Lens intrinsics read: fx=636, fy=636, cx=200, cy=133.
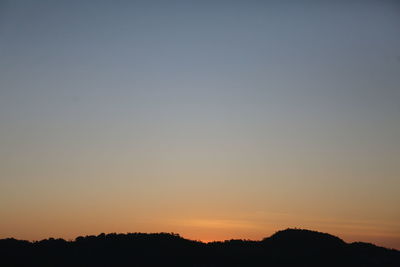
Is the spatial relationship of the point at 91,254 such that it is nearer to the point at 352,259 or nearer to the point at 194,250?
the point at 194,250

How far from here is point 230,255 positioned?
5988cm

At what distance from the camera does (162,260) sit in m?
57.8

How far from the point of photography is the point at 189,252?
60.5 m

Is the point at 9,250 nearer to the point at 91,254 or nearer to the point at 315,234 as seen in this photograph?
the point at 91,254

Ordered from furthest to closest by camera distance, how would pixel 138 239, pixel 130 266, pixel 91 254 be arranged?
pixel 138 239 → pixel 91 254 → pixel 130 266

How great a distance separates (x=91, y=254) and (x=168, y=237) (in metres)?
8.65

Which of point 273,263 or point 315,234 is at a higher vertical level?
point 315,234

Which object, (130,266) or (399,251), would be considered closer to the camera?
(130,266)

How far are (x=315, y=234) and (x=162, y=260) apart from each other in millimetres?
18494

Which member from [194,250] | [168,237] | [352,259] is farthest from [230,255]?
[352,259]

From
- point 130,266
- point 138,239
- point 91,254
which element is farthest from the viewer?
point 138,239

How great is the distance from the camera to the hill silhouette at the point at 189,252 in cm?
5781

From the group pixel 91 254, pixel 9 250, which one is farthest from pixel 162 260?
pixel 9 250

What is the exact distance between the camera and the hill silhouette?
57.8m
